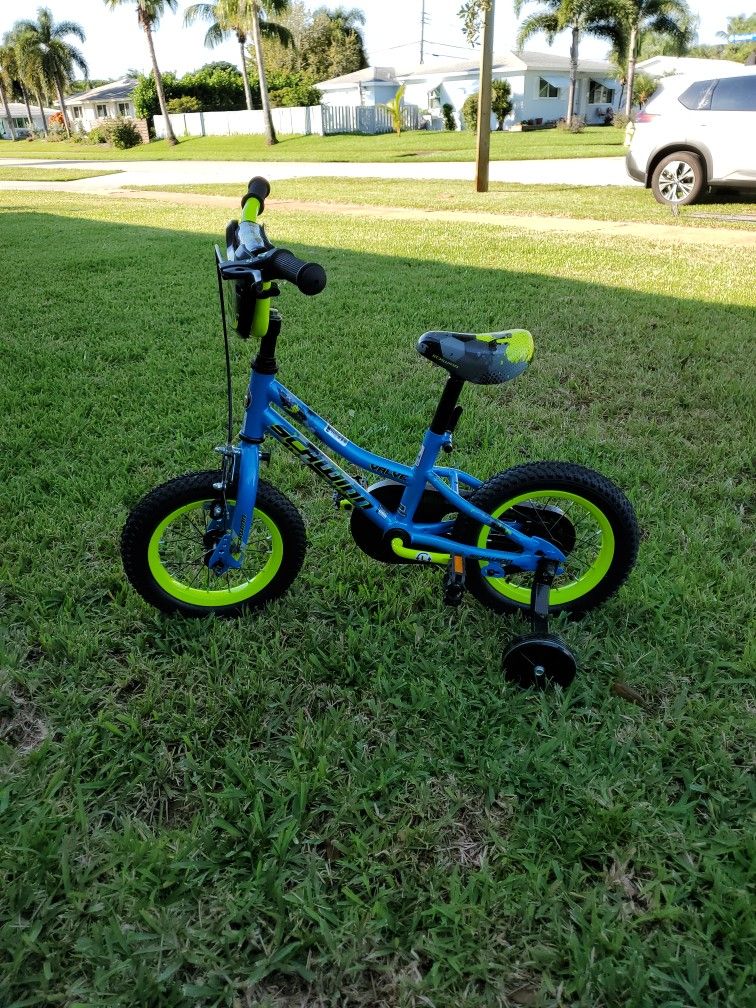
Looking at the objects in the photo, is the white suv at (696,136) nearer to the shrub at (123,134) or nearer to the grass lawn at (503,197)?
the grass lawn at (503,197)

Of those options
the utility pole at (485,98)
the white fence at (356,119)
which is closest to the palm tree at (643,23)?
the white fence at (356,119)

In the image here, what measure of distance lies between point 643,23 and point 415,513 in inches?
1749

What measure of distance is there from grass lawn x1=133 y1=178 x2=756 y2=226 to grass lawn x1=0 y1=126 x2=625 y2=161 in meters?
8.39

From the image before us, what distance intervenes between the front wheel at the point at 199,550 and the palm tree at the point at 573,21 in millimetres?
37327

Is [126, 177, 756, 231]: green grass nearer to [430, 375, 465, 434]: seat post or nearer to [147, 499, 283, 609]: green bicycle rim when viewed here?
[430, 375, 465, 434]: seat post

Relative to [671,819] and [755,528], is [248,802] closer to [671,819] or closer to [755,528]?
[671,819]

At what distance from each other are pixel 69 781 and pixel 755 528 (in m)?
2.73

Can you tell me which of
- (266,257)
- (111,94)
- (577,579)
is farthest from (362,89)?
(266,257)

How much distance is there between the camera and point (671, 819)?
1.79 m

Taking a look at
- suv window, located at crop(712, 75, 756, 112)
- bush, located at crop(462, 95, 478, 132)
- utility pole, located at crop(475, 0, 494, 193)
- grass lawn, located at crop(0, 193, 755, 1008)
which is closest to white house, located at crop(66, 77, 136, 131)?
bush, located at crop(462, 95, 478, 132)

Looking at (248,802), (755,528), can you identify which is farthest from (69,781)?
(755,528)

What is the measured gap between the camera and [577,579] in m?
2.63

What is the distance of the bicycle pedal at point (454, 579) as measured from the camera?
7.69 feet

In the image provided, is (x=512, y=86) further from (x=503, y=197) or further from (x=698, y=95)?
(x=698, y=95)
